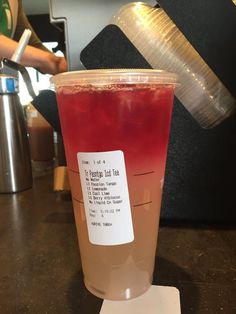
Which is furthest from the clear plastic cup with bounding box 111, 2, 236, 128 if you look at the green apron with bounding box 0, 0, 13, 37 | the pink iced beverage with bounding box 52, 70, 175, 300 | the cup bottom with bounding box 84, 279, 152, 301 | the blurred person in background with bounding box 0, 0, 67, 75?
the green apron with bounding box 0, 0, 13, 37

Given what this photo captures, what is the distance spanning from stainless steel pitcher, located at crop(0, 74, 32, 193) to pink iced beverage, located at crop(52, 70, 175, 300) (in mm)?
445

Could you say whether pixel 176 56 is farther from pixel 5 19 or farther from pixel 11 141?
pixel 5 19

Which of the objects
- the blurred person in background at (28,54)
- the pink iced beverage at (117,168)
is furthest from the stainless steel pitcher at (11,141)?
the pink iced beverage at (117,168)

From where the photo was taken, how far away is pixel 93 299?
0.34 metres

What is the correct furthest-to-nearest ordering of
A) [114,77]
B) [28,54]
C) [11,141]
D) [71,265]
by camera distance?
[28,54] → [11,141] → [71,265] → [114,77]

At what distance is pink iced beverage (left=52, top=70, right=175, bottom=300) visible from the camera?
0.29 meters

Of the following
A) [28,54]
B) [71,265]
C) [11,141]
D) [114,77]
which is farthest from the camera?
[28,54]

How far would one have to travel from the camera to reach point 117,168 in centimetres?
30

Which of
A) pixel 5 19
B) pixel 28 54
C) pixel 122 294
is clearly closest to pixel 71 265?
pixel 122 294

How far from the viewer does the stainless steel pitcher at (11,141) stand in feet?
2.39

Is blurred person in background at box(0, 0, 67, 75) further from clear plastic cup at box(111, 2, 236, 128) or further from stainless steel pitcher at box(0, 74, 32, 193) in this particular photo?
clear plastic cup at box(111, 2, 236, 128)

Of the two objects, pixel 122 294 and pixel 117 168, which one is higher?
pixel 117 168

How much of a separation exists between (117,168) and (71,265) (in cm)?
18

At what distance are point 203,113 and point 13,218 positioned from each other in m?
0.38
